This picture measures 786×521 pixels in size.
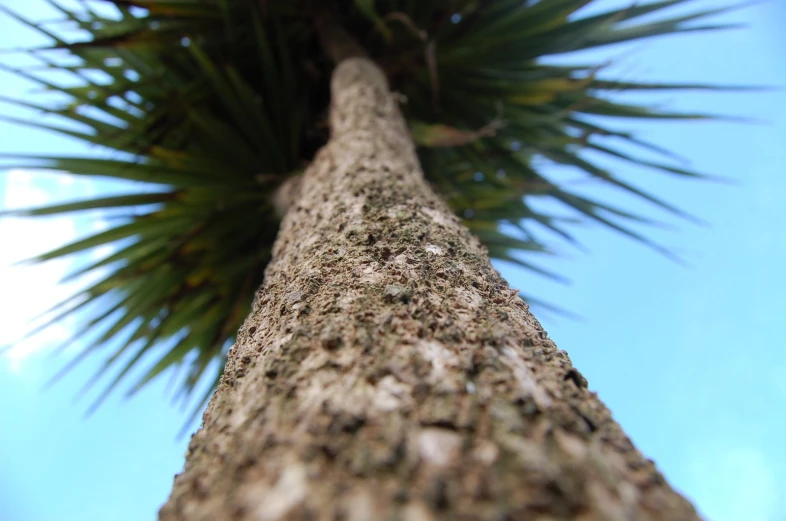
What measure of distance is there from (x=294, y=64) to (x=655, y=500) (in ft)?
5.58

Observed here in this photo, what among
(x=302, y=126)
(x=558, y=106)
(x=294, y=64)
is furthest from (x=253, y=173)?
(x=558, y=106)

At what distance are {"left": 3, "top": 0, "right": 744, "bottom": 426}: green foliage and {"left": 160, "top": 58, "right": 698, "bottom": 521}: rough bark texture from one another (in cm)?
88

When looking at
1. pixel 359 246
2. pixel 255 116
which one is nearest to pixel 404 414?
pixel 359 246

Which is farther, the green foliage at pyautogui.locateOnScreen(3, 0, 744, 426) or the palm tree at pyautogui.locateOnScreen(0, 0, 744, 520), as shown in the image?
the green foliage at pyautogui.locateOnScreen(3, 0, 744, 426)

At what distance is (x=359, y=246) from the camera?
542 millimetres

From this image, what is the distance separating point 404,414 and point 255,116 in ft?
4.53

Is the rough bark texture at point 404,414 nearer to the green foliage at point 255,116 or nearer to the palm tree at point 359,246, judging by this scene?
the palm tree at point 359,246

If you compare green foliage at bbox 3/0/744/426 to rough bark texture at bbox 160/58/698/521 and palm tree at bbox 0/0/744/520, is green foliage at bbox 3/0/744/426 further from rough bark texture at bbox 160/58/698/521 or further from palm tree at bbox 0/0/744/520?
rough bark texture at bbox 160/58/698/521

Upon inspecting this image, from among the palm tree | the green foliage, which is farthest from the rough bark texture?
the green foliage

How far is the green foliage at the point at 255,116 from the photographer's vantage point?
1.38 m

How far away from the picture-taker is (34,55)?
1261 millimetres

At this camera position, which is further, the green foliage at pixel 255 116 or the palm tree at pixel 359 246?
the green foliage at pixel 255 116

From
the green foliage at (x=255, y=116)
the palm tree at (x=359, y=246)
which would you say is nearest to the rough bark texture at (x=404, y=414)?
the palm tree at (x=359, y=246)

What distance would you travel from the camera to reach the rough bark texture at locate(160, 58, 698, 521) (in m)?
0.25
